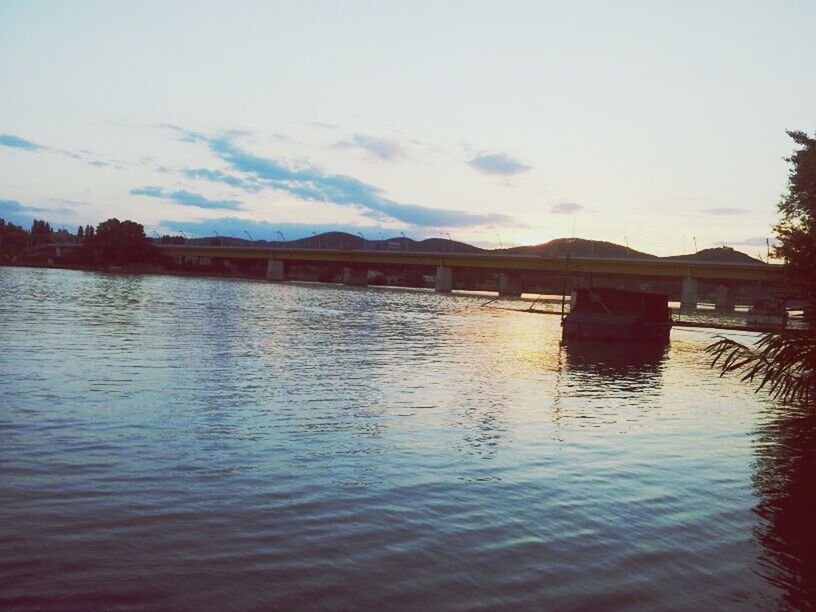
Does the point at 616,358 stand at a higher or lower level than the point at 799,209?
lower

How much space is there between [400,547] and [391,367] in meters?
26.6

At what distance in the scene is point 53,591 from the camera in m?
8.19

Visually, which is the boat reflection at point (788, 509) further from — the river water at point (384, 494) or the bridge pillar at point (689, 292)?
the bridge pillar at point (689, 292)

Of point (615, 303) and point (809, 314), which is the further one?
point (615, 303)

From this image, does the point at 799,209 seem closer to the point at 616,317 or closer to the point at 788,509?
the point at 616,317

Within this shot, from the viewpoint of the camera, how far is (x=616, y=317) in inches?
2857

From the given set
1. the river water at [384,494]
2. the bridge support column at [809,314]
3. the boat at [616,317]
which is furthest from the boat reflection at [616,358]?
the bridge support column at [809,314]

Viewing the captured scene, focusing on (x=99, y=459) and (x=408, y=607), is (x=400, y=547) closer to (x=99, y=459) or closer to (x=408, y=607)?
(x=408, y=607)

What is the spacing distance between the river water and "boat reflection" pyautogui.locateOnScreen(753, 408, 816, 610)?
6 cm

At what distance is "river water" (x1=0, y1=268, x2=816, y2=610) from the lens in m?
9.08

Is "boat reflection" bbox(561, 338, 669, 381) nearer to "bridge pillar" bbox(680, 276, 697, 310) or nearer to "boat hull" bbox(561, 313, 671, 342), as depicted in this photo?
"boat hull" bbox(561, 313, 671, 342)

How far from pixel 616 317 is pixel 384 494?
206 feet

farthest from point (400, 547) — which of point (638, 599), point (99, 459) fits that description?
point (99, 459)

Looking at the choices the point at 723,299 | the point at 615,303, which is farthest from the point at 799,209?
the point at 723,299
